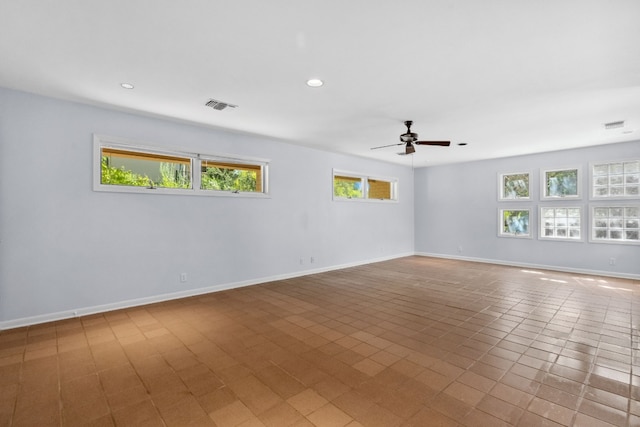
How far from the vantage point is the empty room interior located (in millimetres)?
2029

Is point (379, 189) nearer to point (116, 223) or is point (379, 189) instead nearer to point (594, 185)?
point (594, 185)

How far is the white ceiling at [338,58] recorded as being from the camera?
2.02 meters

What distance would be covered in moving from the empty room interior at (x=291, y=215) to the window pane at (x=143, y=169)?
32 millimetres

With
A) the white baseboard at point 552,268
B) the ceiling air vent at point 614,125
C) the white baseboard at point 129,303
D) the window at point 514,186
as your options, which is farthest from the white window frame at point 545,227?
the white baseboard at point 129,303

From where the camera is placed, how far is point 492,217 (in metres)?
7.49

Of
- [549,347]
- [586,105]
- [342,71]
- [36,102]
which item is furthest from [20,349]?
[586,105]

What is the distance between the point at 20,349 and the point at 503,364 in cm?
448

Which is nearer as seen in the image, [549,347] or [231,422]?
[231,422]

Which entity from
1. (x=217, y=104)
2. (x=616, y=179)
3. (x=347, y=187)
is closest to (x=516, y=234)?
(x=616, y=179)

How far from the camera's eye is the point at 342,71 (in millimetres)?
2893

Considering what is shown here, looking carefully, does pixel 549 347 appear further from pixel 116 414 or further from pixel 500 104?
pixel 116 414

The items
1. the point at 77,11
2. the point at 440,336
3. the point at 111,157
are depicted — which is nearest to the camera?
the point at 77,11

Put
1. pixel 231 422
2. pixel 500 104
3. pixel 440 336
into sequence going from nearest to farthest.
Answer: pixel 231 422, pixel 440 336, pixel 500 104

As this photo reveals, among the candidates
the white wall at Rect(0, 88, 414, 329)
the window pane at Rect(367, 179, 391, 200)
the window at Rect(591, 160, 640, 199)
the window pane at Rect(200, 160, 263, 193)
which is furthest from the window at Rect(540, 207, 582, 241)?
the window pane at Rect(200, 160, 263, 193)
